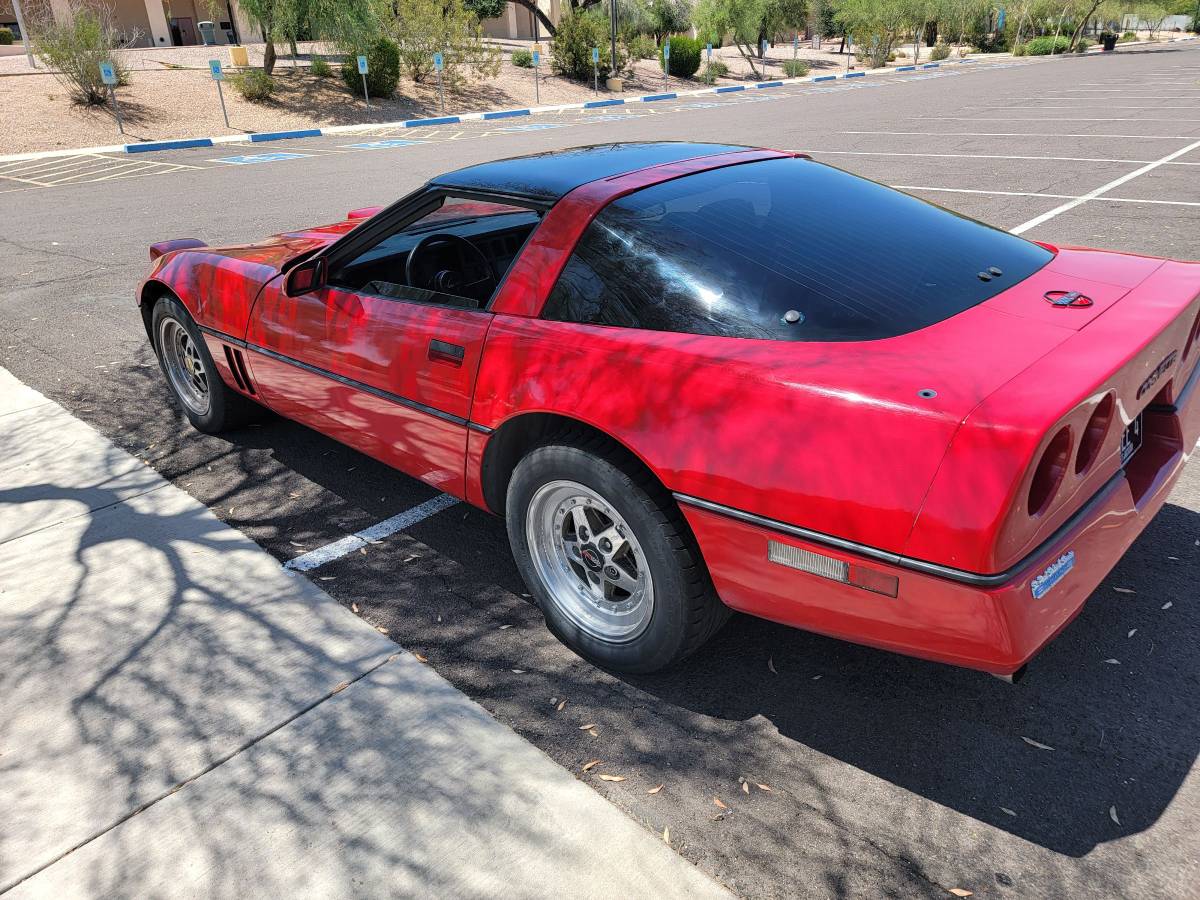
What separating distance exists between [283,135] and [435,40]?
8.93 meters

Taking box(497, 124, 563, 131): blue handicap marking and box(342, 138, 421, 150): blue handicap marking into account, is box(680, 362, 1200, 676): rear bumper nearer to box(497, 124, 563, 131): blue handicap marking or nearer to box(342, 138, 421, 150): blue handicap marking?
box(342, 138, 421, 150): blue handicap marking

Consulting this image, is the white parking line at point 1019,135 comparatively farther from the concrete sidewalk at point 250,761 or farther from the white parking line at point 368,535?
the concrete sidewalk at point 250,761

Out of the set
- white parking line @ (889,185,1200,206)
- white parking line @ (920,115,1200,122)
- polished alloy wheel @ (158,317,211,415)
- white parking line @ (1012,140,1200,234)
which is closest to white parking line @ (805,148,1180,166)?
white parking line @ (1012,140,1200,234)

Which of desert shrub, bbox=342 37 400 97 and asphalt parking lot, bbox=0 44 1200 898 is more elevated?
desert shrub, bbox=342 37 400 97

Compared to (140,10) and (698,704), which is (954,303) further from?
(140,10)

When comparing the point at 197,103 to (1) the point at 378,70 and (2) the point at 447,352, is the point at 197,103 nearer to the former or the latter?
(1) the point at 378,70

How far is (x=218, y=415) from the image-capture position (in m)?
4.62

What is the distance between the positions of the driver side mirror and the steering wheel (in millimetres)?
337

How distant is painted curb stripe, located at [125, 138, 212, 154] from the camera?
18.9 m

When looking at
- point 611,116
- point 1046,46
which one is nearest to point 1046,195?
point 611,116

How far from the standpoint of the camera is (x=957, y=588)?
79.5 inches

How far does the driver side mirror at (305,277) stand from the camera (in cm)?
357

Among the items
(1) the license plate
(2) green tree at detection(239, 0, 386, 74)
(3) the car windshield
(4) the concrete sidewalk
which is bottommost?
(4) the concrete sidewalk

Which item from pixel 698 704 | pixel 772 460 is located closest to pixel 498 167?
pixel 772 460
